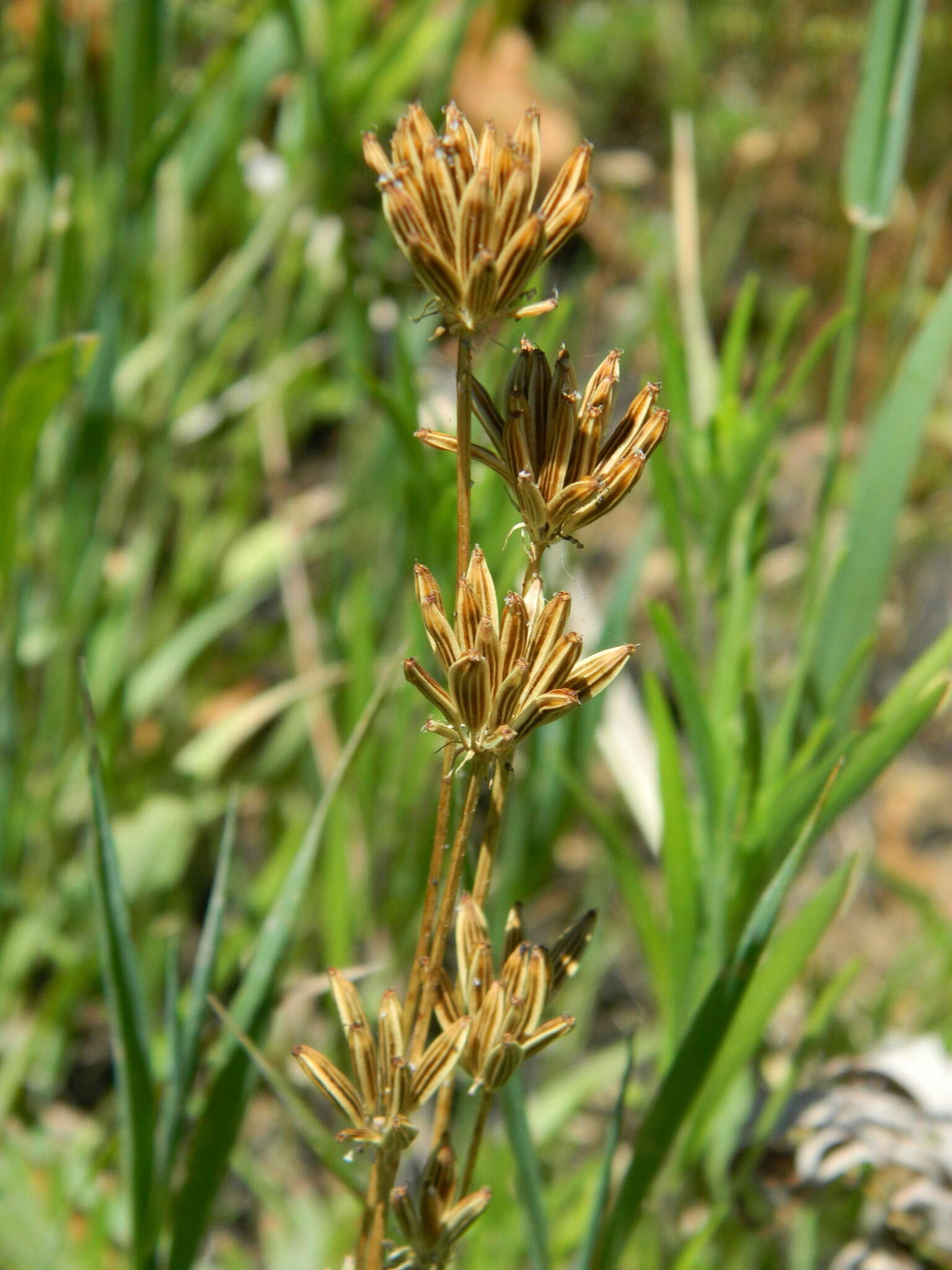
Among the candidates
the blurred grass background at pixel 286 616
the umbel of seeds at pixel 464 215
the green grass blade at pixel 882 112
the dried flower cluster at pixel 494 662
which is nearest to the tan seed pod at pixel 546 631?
the dried flower cluster at pixel 494 662

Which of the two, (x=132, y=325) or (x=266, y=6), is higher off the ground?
(x=266, y=6)

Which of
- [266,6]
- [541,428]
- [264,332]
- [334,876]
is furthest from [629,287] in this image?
[541,428]

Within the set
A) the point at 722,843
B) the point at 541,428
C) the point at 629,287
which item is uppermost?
the point at 629,287

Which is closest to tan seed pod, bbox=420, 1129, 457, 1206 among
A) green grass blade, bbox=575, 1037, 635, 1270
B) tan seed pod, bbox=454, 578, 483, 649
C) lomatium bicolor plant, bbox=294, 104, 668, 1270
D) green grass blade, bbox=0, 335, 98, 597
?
lomatium bicolor plant, bbox=294, 104, 668, 1270

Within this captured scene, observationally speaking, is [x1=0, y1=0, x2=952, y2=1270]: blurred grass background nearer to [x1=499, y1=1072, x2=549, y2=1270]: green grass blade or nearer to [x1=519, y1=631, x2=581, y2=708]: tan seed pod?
[x1=499, y1=1072, x2=549, y2=1270]: green grass blade

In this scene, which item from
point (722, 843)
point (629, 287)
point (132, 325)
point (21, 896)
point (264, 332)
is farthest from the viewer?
point (629, 287)

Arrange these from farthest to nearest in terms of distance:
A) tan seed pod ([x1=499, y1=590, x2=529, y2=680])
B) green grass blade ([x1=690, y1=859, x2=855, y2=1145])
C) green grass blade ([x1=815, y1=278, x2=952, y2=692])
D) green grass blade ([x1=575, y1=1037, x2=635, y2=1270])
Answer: green grass blade ([x1=815, y1=278, x2=952, y2=692]) < green grass blade ([x1=690, y1=859, x2=855, y2=1145]) < green grass blade ([x1=575, y1=1037, x2=635, y2=1270]) < tan seed pod ([x1=499, y1=590, x2=529, y2=680])

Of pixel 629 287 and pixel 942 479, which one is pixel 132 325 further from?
pixel 942 479

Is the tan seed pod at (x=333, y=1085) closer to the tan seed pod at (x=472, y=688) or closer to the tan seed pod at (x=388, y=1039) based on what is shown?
the tan seed pod at (x=388, y=1039)
